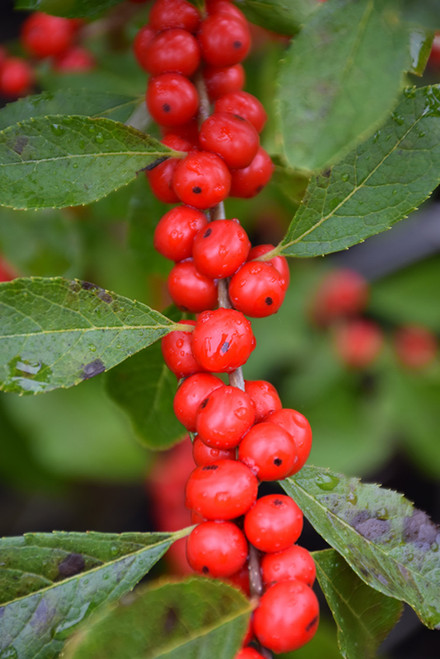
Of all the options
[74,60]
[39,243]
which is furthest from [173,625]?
[74,60]

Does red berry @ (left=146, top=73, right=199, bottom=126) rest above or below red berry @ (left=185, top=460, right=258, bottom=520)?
above

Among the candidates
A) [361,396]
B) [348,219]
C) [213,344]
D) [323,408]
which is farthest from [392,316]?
[213,344]

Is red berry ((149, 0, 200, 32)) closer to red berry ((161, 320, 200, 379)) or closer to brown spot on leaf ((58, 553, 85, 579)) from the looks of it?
red berry ((161, 320, 200, 379))

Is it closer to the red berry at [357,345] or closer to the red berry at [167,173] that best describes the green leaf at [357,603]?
the red berry at [167,173]

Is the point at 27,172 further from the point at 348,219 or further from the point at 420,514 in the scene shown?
the point at 420,514

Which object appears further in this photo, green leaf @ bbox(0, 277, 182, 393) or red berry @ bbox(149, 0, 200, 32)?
red berry @ bbox(149, 0, 200, 32)

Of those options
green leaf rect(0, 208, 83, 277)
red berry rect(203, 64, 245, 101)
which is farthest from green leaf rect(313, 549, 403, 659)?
green leaf rect(0, 208, 83, 277)

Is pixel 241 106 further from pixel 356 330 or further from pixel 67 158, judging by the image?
pixel 356 330
